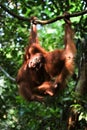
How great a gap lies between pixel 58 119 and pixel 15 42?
185 centimetres

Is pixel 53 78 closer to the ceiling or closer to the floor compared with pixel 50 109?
closer to the ceiling

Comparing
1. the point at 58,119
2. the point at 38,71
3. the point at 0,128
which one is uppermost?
the point at 38,71

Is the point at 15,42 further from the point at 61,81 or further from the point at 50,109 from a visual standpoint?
the point at 61,81

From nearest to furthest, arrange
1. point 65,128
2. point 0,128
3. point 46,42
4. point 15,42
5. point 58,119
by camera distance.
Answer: point 65,128 → point 58,119 → point 15,42 → point 46,42 → point 0,128

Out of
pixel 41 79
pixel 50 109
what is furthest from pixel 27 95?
pixel 50 109

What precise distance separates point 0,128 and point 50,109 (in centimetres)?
436

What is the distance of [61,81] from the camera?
3.89 metres

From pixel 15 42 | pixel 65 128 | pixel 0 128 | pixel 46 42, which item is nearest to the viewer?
pixel 65 128

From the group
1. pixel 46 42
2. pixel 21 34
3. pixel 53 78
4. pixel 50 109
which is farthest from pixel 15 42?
pixel 53 78

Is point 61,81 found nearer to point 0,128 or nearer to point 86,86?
point 86,86

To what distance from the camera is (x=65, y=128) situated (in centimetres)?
418

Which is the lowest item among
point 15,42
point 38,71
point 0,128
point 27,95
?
point 0,128

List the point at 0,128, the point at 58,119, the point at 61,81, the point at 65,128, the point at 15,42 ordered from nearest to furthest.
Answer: the point at 61,81 < the point at 65,128 < the point at 58,119 < the point at 15,42 < the point at 0,128

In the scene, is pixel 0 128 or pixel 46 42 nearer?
pixel 46 42
